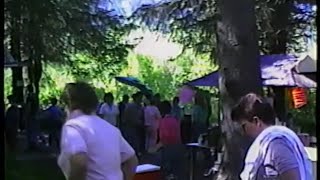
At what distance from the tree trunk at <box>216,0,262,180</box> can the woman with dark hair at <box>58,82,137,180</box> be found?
1778 millimetres

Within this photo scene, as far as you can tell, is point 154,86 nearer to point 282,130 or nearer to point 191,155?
point 191,155

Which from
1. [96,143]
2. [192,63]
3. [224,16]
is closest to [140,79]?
[192,63]

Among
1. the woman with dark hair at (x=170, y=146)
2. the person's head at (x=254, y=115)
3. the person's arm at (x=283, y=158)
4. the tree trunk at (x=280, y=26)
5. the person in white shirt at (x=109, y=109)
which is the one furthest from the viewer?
the tree trunk at (x=280, y=26)

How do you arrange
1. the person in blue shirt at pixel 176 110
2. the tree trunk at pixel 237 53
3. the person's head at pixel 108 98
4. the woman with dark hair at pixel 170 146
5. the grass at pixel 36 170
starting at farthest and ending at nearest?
1. the person's head at pixel 108 98
2. the person in blue shirt at pixel 176 110
3. the woman with dark hair at pixel 170 146
4. the grass at pixel 36 170
5. the tree trunk at pixel 237 53

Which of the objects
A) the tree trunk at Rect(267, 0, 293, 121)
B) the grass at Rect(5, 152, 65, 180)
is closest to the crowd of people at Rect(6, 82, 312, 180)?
the grass at Rect(5, 152, 65, 180)

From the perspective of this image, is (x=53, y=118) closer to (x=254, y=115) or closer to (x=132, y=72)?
(x=254, y=115)

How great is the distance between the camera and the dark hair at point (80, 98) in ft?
10.4

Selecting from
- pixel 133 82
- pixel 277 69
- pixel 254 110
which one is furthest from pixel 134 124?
pixel 254 110

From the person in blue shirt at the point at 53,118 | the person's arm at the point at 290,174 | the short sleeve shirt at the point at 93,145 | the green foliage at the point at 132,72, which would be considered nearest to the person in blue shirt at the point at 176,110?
the person in blue shirt at the point at 53,118

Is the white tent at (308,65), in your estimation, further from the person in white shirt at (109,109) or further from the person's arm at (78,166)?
the person in white shirt at (109,109)

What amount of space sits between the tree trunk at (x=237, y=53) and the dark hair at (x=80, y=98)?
182 centimetres

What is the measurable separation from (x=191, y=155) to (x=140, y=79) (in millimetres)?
10108

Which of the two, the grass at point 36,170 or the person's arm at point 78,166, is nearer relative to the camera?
the person's arm at point 78,166

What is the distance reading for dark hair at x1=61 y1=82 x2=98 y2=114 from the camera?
317 cm
